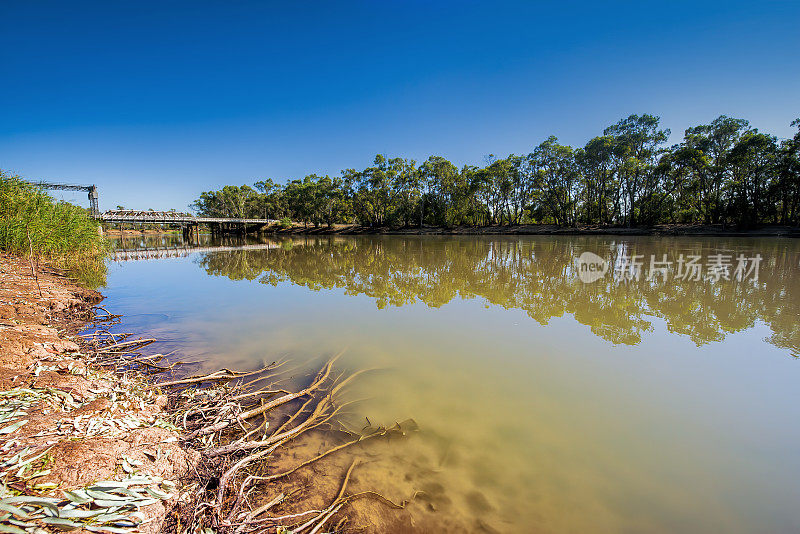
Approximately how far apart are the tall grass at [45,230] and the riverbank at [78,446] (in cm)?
586

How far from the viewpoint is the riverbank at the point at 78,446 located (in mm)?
1341

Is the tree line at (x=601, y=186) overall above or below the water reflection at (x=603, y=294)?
above

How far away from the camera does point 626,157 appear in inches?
1346

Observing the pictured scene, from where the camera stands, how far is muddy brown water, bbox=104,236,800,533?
2066mm

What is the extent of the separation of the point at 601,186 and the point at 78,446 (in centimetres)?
4671

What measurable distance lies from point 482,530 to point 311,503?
1.12 meters

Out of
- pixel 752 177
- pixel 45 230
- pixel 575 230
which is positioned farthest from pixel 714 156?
pixel 45 230

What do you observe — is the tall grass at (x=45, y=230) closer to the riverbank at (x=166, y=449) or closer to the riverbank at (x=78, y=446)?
the riverbank at (x=78, y=446)

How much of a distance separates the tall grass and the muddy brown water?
300 centimetres

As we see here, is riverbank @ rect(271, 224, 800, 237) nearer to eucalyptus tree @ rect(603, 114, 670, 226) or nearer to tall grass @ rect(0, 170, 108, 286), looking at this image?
eucalyptus tree @ rect(603, 114, 670, 226)

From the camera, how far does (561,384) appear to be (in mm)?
3447

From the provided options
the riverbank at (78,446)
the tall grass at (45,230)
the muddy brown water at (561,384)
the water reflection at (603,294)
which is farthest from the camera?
the tall grass at (45,230)

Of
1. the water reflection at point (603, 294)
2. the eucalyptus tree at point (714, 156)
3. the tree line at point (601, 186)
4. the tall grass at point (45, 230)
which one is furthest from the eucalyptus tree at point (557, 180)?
the tall grass at point (45, 230)

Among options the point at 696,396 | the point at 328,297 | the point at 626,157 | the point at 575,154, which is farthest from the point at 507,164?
the point at 696,396
